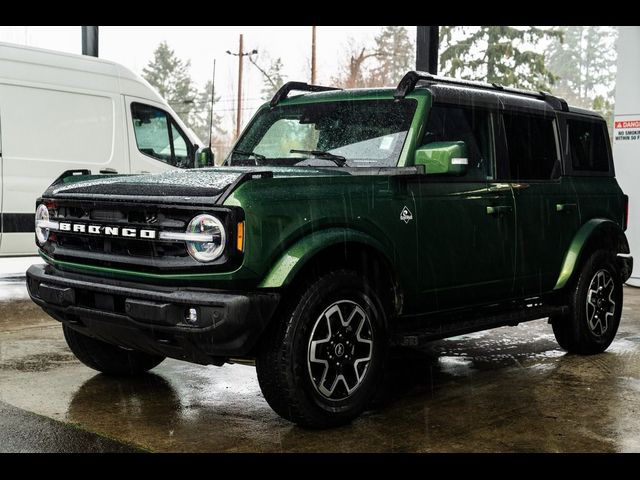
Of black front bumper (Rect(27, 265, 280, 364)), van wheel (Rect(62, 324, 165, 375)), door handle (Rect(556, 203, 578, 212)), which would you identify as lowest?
van wheel (Rect(62, 324, 165, 375))

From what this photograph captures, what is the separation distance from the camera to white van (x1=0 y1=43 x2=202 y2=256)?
9328mm

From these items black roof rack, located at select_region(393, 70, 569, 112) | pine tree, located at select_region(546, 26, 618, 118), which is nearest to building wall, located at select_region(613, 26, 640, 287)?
black roof rack, located at select_region(393, 70, 569, 112)

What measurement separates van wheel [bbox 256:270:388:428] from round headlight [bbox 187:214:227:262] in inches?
18.9

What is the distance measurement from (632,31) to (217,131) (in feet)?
163

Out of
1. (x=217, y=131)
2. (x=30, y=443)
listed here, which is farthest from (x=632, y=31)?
(x=217, y=131)

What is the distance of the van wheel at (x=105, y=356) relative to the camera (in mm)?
5406

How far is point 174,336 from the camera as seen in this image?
412 cm

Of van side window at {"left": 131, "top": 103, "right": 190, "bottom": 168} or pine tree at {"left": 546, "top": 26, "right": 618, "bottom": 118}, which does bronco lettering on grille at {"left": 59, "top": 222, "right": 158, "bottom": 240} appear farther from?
pine tree at {"left": 546, "top": 26, "right": 618, "bottom": 118}

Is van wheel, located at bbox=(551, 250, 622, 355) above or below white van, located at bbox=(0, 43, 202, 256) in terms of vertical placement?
below

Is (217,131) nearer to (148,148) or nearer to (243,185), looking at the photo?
(148,148)

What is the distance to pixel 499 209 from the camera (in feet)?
17.9

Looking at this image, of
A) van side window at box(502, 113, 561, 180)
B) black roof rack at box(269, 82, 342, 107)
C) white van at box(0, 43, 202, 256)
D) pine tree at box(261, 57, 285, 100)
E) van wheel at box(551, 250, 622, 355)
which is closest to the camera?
van side window at box(502, 113, 561, 180)

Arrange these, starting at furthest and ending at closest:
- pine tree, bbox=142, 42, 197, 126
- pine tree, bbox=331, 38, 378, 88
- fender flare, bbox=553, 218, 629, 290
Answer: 1. pine tree, bbox=142, 42, 197, 126
2. pine tree, bbox=331, 38, 378, 88
3. fender flare, bbox=553, 218, 629, 290
